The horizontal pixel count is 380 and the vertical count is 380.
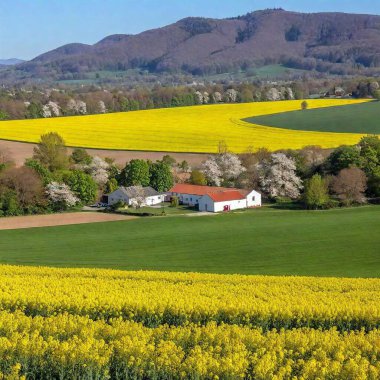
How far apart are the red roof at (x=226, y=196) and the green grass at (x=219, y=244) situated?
346cm

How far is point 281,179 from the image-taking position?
211 feet

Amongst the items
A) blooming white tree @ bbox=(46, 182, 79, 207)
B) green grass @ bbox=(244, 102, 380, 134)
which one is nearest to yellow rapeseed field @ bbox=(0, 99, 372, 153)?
green grass @ bbox=(244, 102, 380, 134)

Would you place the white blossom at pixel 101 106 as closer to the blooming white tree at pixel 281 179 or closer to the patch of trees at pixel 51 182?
the patch of trees at pixel 51 182

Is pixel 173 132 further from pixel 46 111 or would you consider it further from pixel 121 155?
pixel 46 111

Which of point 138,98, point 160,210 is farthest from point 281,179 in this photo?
point 138,98

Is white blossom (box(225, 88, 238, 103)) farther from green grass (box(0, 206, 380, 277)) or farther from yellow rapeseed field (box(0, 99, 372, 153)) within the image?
green grass (box(0, 206, 380, 277))

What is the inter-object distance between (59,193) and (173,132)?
3906 cm

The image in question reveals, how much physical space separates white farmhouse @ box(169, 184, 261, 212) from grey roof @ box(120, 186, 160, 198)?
220cm

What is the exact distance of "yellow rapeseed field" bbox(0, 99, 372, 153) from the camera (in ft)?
280

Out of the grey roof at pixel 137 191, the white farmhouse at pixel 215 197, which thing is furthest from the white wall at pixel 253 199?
the grey roof at pixel 137 191

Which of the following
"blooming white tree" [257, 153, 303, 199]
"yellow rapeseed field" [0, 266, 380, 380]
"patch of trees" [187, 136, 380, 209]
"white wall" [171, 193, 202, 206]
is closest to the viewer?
"yellow rapeseed field" [0, 266, 380, 380]

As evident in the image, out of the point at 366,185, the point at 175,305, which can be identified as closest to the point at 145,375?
the point at 175,305

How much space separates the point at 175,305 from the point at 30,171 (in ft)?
133

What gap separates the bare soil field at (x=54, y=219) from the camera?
172ft
